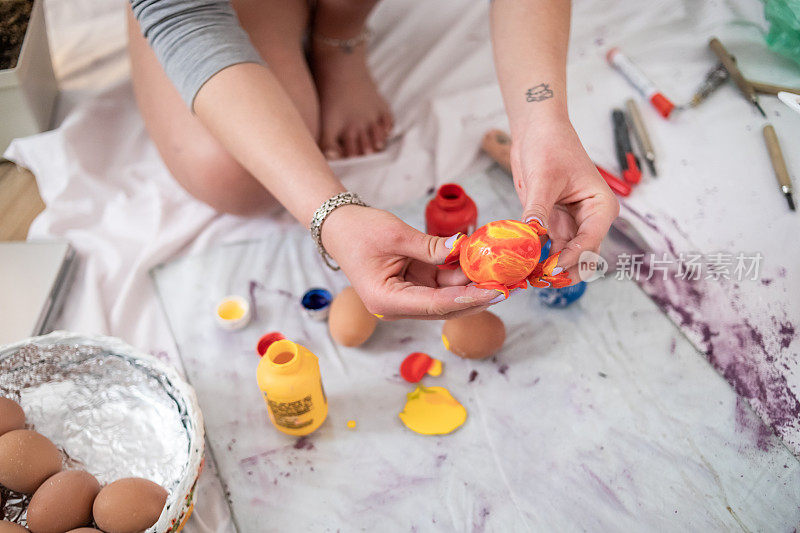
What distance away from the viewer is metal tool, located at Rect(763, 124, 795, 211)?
3.86ft

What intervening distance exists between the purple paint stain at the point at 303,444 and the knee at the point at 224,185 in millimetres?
562

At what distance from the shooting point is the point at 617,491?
39.4 inches

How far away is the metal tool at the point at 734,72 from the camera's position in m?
1.37

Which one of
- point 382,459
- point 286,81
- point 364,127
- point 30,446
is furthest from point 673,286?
point 30,446

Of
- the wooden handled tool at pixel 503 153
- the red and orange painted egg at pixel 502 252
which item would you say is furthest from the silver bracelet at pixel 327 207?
the wooden handled tool at pixel 503 153

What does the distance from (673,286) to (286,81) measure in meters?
0.96

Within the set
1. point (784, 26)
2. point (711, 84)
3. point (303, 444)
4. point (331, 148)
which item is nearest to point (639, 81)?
point (711, 84)

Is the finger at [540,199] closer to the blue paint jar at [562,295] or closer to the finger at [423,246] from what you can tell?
the finger at [423,246]

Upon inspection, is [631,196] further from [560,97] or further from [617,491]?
[617,491]

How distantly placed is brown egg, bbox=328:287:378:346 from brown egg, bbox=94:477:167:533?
43 centimetres

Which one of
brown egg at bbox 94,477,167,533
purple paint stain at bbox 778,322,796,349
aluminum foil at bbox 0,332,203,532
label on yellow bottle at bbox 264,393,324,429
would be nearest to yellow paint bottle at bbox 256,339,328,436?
label on yellow bottle at bbox 264,393,324,429

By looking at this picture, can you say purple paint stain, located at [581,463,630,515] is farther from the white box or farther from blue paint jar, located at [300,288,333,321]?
the white box

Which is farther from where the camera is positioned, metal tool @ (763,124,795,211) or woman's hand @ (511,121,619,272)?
metal tool @ (763,124,795,211)

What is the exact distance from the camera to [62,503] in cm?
85
